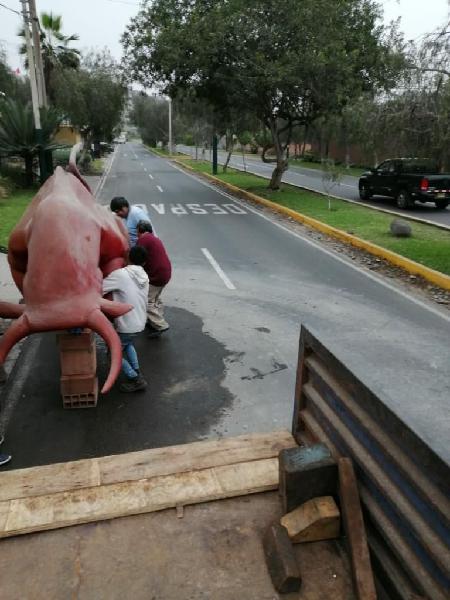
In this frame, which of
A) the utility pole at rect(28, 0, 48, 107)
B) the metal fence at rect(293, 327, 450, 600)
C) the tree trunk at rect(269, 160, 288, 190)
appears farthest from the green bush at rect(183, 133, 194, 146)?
the metal fence at rect(293, 327, 450, 600)

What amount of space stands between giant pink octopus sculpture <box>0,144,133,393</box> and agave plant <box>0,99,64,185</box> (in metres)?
16.2

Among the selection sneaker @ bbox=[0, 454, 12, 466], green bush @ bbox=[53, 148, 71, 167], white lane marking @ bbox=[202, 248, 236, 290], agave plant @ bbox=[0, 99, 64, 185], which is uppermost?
agave plant @ bbox=[0, 99, 64, 185]

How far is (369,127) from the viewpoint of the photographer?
16391mm

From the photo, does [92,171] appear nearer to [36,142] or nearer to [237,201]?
[36,142]

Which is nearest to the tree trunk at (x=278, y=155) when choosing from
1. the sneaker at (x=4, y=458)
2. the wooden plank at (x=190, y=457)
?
the sneaker at (x=4, y=458)

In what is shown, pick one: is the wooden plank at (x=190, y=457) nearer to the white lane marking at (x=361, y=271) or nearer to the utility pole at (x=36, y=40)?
the white lane marking at (x=361, y=271)

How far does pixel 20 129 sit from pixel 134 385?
58.2ft

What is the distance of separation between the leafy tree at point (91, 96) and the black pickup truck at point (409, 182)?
18623mm

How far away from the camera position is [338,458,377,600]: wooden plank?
2164mm

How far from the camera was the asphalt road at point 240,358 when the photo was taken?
4.43m

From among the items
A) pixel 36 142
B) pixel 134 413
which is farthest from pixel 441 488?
pixel 36 142

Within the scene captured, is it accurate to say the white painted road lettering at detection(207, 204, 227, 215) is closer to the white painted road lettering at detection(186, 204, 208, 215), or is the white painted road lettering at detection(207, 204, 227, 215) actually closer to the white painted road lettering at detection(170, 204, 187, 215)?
the white painted road lettering at detection(186, 204, 208, 215)

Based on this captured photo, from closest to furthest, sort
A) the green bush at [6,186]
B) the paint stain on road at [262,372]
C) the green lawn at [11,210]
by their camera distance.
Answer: the paint stain on road at [262,372]
the green lawn at [11,210]
the green bush at [6,186]

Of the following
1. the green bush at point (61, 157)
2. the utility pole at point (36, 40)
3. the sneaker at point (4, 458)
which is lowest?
the sneaker at point (4, 458)
